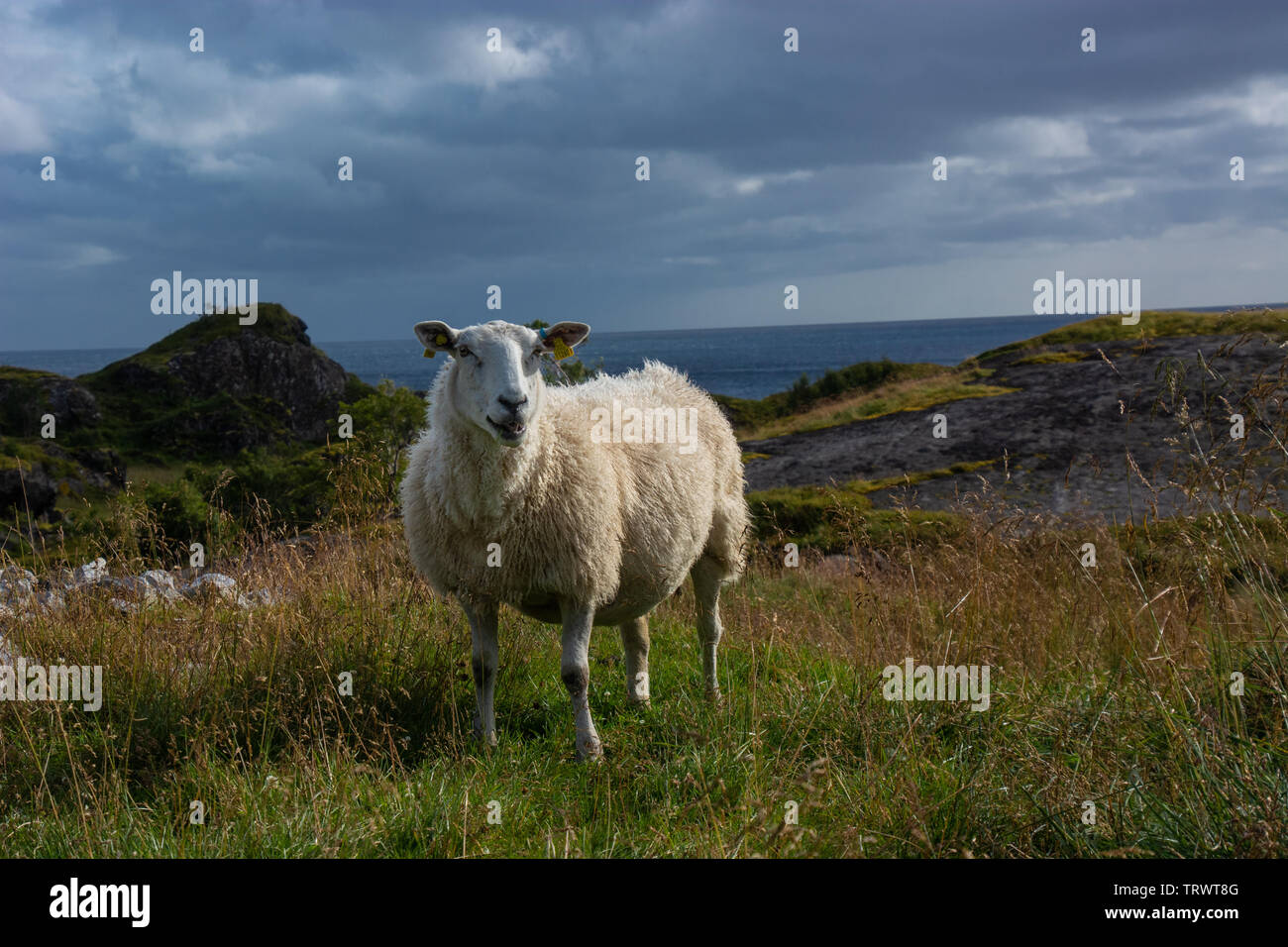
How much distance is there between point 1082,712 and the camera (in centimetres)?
410

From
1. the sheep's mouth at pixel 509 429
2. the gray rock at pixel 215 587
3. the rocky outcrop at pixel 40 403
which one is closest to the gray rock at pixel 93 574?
the gray rock at pixel 215 587

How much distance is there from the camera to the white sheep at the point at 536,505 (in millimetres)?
5336

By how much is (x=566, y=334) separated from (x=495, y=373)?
1119 millimetres

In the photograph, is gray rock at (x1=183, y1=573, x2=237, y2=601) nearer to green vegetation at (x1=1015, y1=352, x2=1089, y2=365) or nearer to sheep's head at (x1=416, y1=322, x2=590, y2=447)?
sheep's head at (x1=416, y1=322, x2=590, y2=447)

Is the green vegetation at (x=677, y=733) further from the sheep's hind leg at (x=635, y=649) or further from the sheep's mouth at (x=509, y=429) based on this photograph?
the sheep's mouth at (x=509, y=429)

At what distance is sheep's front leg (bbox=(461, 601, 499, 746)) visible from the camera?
213 inches

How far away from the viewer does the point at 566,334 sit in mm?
6059

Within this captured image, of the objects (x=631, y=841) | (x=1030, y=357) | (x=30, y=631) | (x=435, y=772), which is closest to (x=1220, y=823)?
(x=631, y=841)

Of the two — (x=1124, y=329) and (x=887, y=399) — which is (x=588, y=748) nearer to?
(x=887, y=399)

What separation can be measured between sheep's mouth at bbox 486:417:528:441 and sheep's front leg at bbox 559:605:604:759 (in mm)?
1296

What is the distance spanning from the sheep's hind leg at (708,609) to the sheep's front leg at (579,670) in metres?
1.51

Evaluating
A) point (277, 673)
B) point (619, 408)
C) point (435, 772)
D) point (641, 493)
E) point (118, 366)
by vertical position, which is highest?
point (118, 366)
